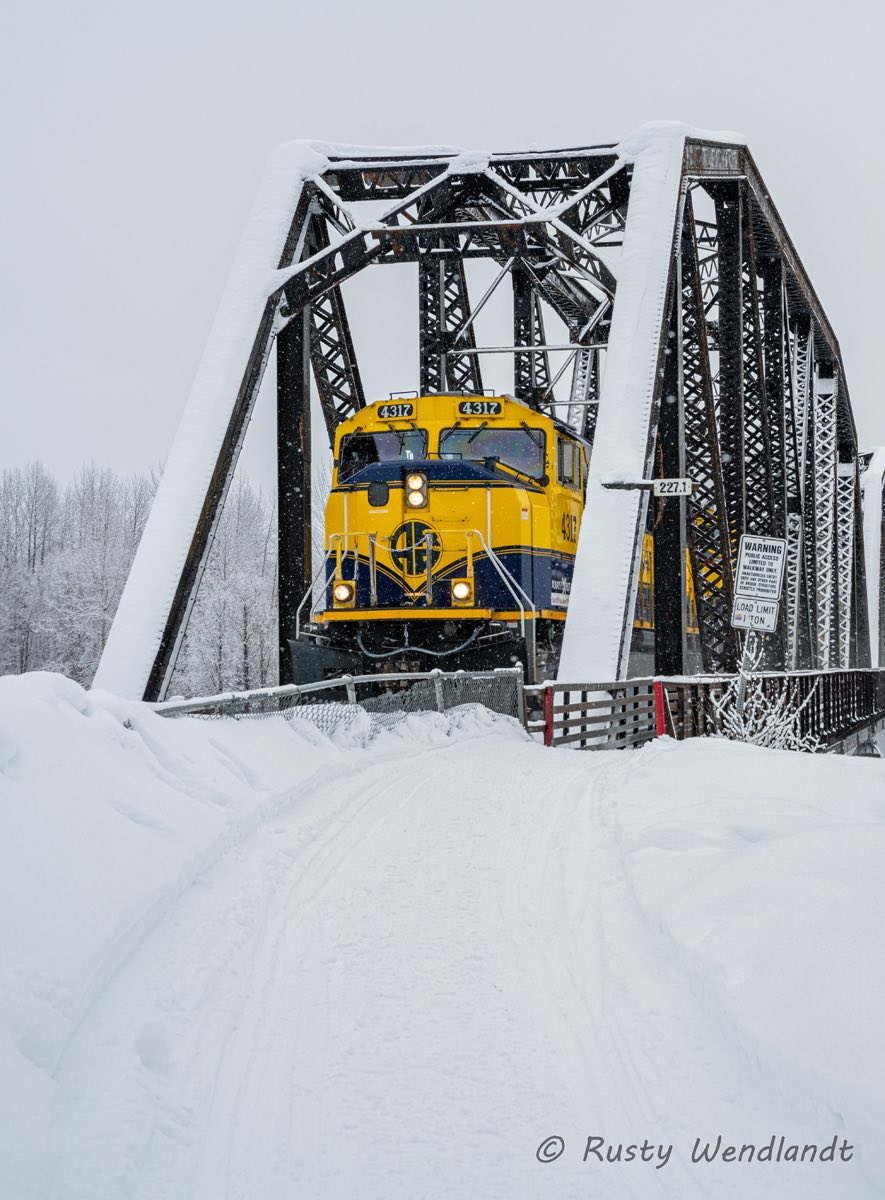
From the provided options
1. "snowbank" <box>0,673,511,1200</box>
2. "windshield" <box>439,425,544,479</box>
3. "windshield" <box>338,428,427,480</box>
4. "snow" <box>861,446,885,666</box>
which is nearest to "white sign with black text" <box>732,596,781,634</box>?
"windshield" <box>439,425,544,479</box>

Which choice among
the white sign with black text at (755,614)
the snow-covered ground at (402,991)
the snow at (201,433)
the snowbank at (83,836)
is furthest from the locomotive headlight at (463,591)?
the snow-covered ground at (402,991)

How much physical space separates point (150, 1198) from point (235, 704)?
5505 millimetres

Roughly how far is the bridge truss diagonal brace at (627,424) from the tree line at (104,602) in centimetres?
3183

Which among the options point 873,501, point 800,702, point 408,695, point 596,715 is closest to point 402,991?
point 408,695

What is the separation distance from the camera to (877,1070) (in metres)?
2.71

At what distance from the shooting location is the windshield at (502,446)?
13.7 m

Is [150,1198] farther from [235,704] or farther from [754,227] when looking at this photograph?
[754,227]

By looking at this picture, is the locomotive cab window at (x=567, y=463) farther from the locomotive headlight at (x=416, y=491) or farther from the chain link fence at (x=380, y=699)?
the chain link fence at (x=380, y=699)

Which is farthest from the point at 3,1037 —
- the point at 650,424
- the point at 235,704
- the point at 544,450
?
the point at 544,450

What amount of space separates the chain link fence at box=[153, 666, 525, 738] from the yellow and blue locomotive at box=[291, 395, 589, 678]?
1.15ft

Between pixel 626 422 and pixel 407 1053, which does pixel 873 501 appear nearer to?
pixel 626 422

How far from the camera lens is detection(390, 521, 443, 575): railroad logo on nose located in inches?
528

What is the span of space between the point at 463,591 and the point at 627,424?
9.03 feet

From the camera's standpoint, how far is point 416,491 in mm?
13398
